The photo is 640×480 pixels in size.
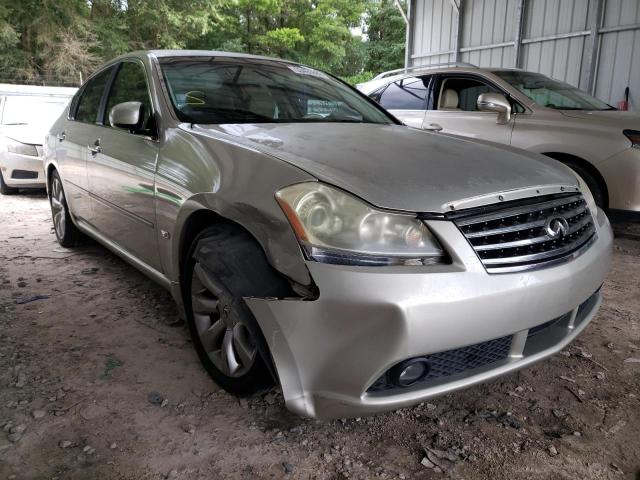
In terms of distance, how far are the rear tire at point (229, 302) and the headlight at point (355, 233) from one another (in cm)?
19

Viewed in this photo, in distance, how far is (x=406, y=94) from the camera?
6.14m

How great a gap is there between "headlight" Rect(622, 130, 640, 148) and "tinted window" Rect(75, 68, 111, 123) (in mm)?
3975

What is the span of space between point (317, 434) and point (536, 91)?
14.9ft

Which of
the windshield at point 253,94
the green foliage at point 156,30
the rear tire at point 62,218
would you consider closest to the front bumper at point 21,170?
the rear tire at point 62,218

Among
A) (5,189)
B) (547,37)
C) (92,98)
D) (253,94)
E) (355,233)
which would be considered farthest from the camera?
(547,37)

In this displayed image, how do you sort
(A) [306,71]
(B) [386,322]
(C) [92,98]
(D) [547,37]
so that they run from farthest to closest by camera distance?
(D) [547,37]
(C) [92,98]
(A) [306,71]
(B) [386,322]

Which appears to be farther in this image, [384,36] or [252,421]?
[384,36]

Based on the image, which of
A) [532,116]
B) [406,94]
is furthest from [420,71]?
[532,116]

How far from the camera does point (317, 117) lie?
2885 millimetres

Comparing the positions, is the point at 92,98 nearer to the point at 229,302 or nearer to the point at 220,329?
the point at 220,329

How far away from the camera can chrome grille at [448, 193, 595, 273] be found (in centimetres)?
168

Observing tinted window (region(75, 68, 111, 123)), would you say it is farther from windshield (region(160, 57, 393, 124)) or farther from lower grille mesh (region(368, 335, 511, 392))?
lower grille mesh (region(368, 335, 511, 392))

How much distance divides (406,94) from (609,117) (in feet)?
7.31

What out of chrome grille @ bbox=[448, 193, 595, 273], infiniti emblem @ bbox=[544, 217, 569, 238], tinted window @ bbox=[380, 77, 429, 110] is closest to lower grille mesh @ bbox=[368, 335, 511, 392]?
chrome grille @ bbox=[448, 193, 595, 273]
